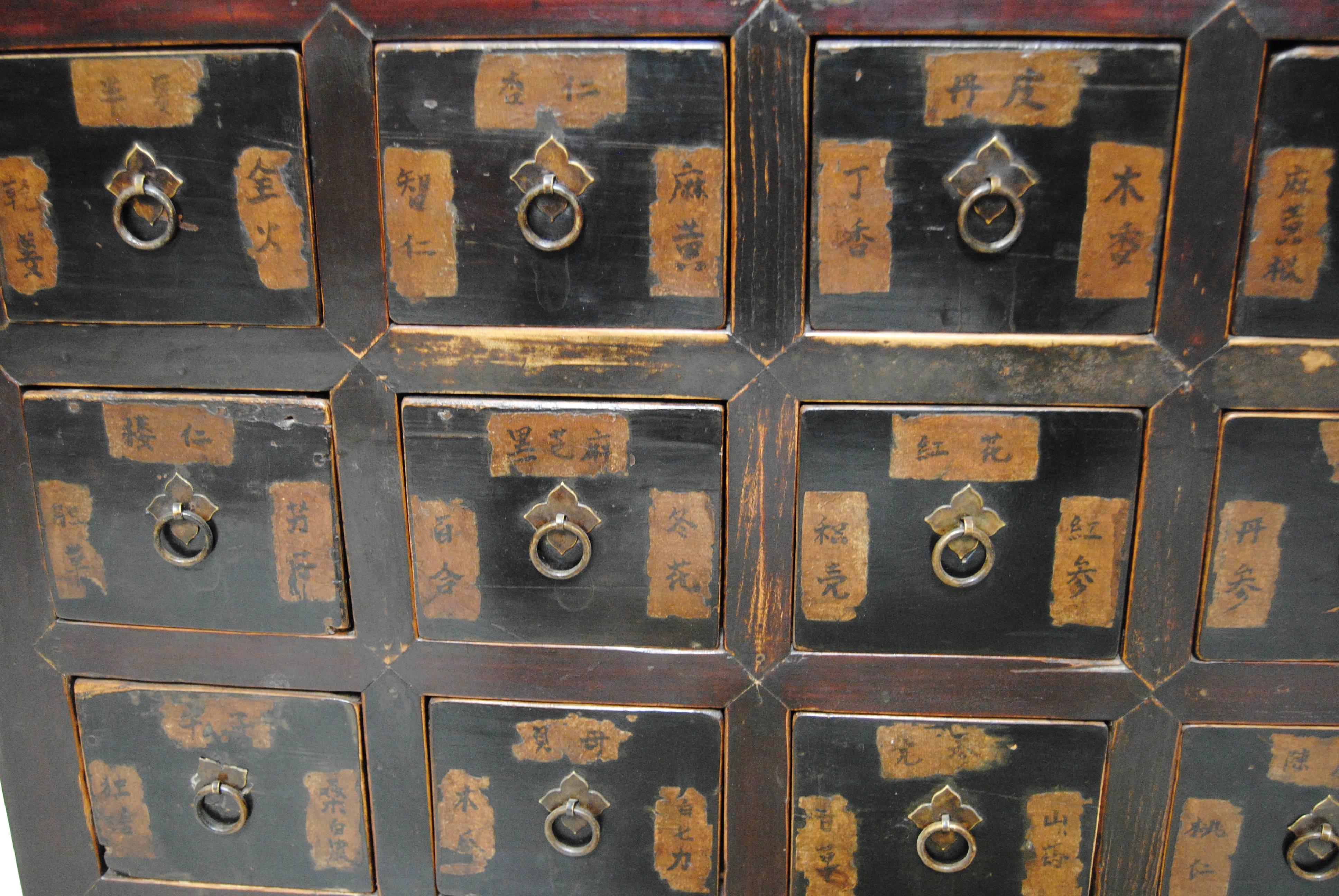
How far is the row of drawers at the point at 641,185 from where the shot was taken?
71 centimetres

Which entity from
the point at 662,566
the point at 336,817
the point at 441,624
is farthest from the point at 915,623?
the point at 336,817

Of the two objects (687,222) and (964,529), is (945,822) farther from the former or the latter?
(687,222)

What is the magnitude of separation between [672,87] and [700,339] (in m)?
0.23

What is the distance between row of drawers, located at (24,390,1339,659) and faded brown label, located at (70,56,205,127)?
273mm

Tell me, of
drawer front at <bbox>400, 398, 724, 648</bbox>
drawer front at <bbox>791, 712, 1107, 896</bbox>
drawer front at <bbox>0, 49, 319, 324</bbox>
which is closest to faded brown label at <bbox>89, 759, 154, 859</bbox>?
drawer front at <bbox>400, 398, 724, 648</bbox>

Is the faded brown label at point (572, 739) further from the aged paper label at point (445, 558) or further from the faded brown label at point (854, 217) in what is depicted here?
the faded brown label at point (854, 217)

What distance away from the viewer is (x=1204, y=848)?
2.77 feet

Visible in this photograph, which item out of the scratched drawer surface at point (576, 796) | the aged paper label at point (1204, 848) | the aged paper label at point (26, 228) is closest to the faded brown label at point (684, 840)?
the scratched drawer surface at point (576, 796)

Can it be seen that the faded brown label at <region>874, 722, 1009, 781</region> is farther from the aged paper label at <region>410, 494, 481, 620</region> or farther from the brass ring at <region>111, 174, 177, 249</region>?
the brass ring at <region>111, 174, 177, 249</region>

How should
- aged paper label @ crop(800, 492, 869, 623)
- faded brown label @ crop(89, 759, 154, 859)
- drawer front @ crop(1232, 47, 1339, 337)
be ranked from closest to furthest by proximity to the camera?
drawer front @ crop(1232, 47, 1339, 337)
aged paper label @ crop(800, 492, 869, 623)
faded brown label @ crop(89, 759, 154, 859)

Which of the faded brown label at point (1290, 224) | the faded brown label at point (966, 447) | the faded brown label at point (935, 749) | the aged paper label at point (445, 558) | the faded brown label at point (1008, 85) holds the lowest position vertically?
the faded brown label at point (935, 749)

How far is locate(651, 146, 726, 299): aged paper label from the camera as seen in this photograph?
731 mm

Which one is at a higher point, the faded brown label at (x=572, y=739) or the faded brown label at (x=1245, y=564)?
the faded brown label at (x=1245, y=564)

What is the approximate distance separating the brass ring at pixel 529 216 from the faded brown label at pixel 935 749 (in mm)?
603
